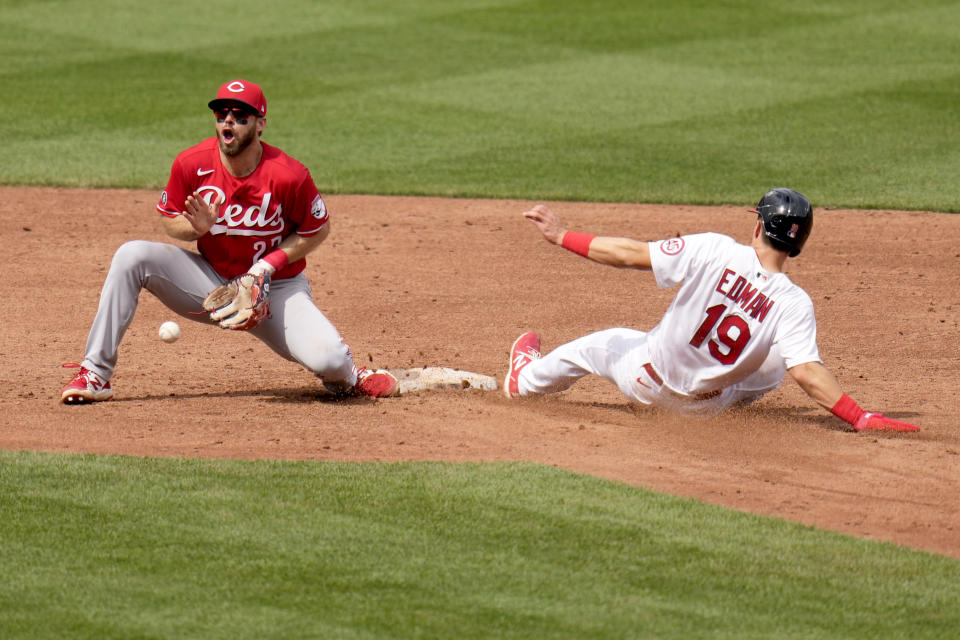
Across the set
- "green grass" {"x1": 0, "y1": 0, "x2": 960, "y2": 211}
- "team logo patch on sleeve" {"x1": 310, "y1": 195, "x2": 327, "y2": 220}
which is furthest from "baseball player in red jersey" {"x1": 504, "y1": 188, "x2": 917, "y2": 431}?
"green grass" {"x1": 0, "y1": 0, "x2": 960, "y2": 211}

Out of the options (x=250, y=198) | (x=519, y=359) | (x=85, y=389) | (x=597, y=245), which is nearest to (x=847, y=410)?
(x=597, y=245)

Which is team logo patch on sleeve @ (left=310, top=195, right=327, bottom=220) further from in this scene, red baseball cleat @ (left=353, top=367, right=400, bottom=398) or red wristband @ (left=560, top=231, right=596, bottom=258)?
red wristband @ (left=560, top=231, right=596, bottom=258)

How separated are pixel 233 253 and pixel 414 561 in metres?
2.60

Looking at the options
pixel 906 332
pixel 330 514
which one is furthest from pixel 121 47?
pixel 330 514

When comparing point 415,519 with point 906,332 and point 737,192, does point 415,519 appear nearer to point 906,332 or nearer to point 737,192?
point 906,332

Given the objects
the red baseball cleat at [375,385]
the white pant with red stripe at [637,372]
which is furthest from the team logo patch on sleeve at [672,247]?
the red baseball cleat at [375,385]

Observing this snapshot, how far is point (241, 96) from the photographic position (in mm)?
6766

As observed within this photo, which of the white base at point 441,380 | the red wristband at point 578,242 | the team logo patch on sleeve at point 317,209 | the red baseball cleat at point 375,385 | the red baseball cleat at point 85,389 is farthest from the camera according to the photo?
the white base at point 441,380

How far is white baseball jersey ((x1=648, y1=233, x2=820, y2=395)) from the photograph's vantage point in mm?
6180

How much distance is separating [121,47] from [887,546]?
13.6 meters

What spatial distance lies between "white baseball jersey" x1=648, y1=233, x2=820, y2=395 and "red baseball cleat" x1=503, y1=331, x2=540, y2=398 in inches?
39.9

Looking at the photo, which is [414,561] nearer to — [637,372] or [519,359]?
[637,372]

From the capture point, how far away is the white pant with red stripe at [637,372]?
6676 mm

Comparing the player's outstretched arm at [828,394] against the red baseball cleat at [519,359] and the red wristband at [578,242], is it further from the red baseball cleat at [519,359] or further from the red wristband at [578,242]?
the red baseball cleat at [519,359]
